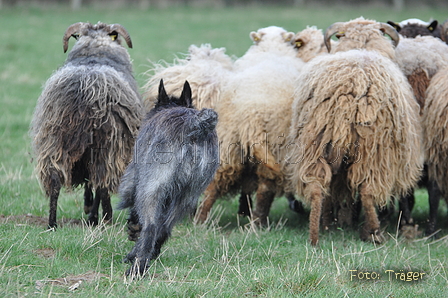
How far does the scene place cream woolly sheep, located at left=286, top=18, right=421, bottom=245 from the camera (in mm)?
5480

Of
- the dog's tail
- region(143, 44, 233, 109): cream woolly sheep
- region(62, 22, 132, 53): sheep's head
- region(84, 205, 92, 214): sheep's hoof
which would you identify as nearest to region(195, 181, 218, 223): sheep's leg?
region(143, 44, 233, 109): cream woolly sheep

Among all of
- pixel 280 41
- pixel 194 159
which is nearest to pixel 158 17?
pixel 280 41

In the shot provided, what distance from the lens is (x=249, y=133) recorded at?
610cm

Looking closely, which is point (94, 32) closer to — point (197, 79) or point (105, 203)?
point (197, 79)

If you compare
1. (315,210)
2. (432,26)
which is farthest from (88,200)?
(432,26)

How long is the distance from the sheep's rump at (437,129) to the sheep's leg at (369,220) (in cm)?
114

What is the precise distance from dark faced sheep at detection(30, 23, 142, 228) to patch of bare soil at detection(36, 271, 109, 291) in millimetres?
1293

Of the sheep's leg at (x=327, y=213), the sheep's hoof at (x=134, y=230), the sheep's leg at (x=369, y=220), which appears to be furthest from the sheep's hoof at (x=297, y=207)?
the sheep's hoof at (x=134, y=230)

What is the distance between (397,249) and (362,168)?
877 mm

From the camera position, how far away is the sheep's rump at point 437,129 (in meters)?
6.20

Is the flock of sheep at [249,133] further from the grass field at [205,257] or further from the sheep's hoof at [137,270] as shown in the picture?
the grass field at [205,257]

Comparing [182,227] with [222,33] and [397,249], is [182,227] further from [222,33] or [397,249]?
[222,33]

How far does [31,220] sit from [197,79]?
100 inches

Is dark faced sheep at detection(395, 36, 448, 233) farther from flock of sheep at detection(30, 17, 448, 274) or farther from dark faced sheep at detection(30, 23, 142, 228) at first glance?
dark faced sheep at detection(30, 23, 142, 228)
